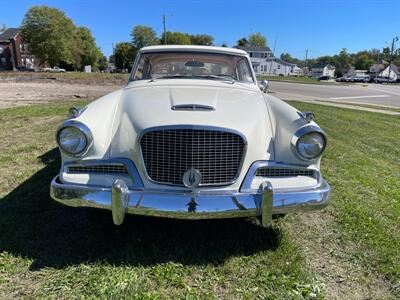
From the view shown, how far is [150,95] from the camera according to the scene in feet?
11.1

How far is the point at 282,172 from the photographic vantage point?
114 inches

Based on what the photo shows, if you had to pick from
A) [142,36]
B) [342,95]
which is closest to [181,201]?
[342,95]

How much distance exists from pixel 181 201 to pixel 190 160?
1.04 ft

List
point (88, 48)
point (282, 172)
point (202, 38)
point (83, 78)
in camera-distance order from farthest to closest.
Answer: point (202, 38) < point (88, 48) < point (83, 78) < point (282, 172)

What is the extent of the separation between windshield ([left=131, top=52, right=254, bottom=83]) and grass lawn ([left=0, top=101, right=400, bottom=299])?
1884 mm

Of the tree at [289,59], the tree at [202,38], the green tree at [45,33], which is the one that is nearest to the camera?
the green tree at [45,33]

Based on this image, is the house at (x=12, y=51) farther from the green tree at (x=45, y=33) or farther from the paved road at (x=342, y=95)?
the paved road at (x=342, y=95)

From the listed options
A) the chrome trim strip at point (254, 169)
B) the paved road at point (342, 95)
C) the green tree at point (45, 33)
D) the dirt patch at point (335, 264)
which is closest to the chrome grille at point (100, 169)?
the chrome trim strip at point (254, 169)

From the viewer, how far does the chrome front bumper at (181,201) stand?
260 centimetres

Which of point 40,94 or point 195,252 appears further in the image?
point 40,94

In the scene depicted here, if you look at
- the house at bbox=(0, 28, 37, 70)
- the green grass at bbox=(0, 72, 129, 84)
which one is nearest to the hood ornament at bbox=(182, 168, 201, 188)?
the green grass at bbox=(0, 72, 129, 84)

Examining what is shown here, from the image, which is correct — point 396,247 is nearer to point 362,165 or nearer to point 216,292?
point 216,292

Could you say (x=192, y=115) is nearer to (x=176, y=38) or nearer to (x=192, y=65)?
(x=192, y=65)

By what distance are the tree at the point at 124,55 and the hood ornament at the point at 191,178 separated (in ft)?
265
